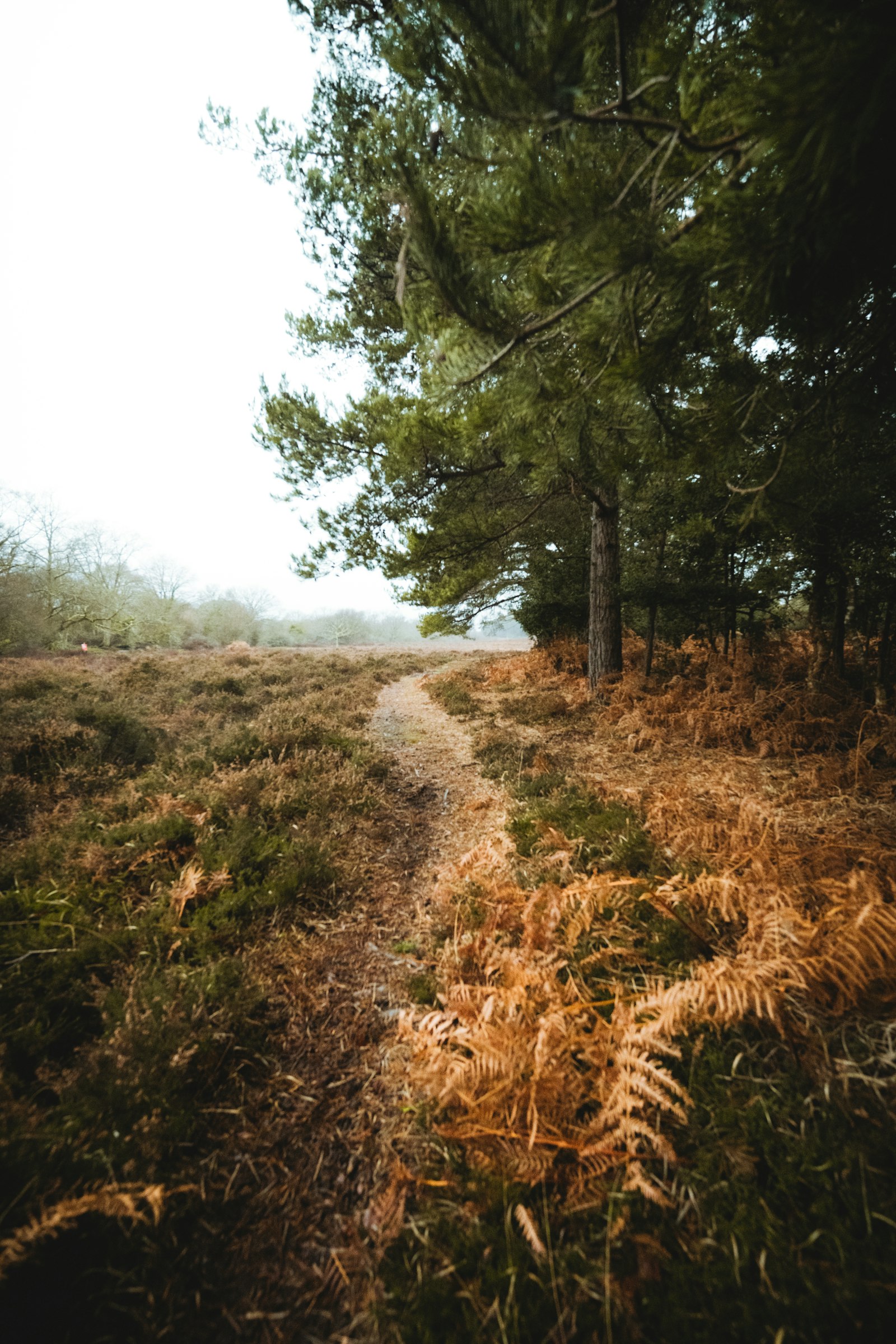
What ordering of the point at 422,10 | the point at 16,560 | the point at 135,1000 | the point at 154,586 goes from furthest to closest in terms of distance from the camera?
the point at 154,586 → the point at 16,560 → the point at 135,1000 → the point at 422,10

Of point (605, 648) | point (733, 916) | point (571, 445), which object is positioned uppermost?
point (571, 445)

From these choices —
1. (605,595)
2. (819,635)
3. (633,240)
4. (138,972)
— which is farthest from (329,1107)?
(605,595)

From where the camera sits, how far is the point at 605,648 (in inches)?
355

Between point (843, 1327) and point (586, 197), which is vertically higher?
point (586, 197)

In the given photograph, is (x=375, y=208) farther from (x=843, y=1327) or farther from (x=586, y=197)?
(x=843, y=1327)

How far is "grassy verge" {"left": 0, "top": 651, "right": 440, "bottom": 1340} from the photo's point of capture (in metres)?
1.54

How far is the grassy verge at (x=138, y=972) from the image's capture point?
5.05 feet

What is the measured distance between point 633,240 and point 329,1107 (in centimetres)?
438

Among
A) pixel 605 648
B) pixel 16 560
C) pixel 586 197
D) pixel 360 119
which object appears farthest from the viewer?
pixel 16 560

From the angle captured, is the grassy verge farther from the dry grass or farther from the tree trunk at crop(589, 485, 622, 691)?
the tree trunk at crop(589, 485, 622, 691)

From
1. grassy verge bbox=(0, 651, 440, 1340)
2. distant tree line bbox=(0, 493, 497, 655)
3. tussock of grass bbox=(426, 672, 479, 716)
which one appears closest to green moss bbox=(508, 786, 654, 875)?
grassy verge bbox=(0, 651, 440, 1340)

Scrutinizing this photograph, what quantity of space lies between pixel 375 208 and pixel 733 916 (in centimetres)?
711

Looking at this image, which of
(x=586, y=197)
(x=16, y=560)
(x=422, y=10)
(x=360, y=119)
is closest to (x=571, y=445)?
(x=586, y=197)

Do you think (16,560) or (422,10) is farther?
(16,560)
